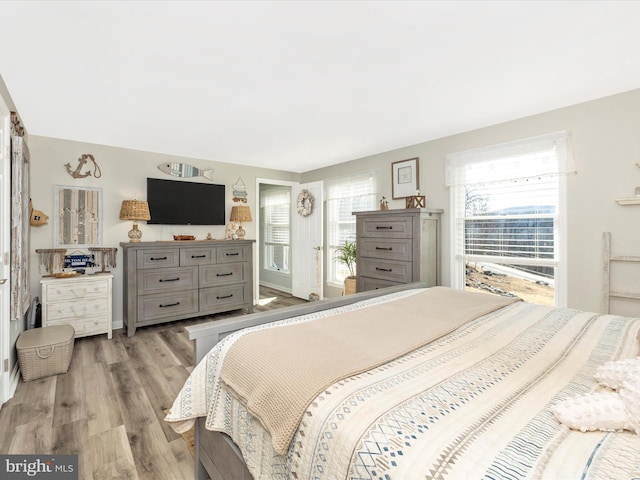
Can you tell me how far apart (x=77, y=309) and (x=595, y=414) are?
431 centimetres

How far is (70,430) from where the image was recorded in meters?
1.94

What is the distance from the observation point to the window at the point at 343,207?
4637mm

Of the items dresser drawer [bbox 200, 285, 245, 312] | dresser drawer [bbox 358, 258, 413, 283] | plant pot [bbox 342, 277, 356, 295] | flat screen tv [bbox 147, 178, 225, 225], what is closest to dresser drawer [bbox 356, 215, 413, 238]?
dresser drawer [bbox 358, 258, 413, 283]

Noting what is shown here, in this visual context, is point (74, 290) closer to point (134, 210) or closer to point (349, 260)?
point (134, 210)

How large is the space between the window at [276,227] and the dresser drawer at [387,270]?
2.72m

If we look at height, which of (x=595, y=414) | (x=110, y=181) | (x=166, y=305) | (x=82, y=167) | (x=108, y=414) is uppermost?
(x=82, y=167)

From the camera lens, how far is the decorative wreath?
529 cm

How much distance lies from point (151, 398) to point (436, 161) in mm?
3737

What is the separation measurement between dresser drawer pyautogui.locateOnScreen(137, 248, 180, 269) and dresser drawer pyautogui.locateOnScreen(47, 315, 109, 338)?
2.38 feet

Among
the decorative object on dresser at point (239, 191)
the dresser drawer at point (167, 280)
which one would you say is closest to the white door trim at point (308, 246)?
the decorative object on dresser at point (239, 191)

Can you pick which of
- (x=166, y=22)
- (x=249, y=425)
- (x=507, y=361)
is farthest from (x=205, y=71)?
(x=507, y=361)

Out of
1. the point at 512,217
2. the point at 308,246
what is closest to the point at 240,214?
the point at 308,246

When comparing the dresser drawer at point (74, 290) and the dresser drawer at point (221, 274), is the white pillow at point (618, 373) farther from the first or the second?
the dresser drawer at point (74, 290)

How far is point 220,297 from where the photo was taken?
4.39 m
